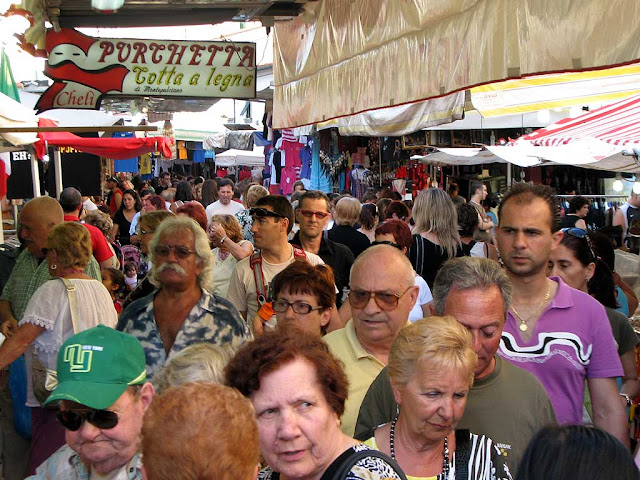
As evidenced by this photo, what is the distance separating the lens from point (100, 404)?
2.86 m

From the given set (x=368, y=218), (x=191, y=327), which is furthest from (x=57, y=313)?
(x=368, y=218)

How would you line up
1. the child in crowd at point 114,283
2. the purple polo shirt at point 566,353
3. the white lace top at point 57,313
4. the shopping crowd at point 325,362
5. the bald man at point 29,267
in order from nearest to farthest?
the shopping crowd at point 325,362
the purple polo shirt at point 566,353
the white lace top at point 57,313
the bald man at point 29,267
the child in crowd at point 114,283

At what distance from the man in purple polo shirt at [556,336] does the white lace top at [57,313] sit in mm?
2606

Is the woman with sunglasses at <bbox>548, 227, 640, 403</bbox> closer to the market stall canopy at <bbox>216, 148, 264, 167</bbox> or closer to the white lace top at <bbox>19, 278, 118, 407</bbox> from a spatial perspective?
the white lace top at <bbox>19, 278, 118, 407</bbox>

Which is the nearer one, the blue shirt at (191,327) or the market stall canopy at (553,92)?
the blue shirt at (191,327)

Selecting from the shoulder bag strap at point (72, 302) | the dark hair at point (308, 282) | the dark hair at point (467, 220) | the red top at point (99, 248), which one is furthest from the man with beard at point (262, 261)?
the dark hair at point (467, 220)

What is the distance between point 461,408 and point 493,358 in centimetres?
54

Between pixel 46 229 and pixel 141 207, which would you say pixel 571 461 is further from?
pixel 141 207

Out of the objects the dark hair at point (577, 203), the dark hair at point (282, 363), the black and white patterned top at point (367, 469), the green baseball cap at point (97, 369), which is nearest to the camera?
the black and white patterned top at point (367, 469)

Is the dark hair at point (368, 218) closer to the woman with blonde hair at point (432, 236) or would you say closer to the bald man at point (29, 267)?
the woman with blonde hair at point (432, 236)

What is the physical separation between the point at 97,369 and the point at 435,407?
3.98ft

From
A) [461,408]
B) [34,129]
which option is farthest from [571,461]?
[34,129]

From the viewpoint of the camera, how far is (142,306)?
4.77 meters

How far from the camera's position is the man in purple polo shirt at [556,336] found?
3895 millimetres
